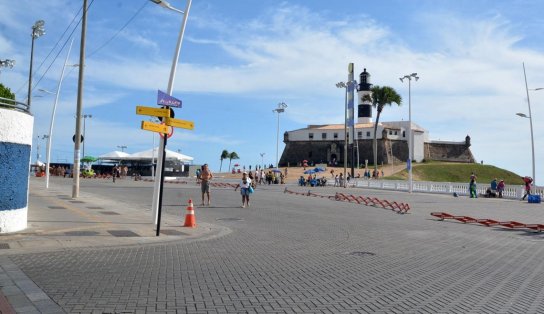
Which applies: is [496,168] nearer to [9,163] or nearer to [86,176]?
[86,176]

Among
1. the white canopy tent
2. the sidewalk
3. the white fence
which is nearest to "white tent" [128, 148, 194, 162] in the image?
the white canopy tent

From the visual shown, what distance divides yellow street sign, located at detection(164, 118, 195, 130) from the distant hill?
230 feet

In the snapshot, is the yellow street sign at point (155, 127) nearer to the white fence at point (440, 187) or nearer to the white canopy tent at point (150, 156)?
the white fence at point (440, 187)

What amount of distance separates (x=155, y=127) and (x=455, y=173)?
89.7 meters

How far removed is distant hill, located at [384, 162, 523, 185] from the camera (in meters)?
89.6

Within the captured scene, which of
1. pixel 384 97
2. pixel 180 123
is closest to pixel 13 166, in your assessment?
pixel 180 123

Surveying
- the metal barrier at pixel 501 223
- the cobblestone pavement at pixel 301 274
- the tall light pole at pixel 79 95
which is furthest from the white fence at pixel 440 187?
the tall light pole at pixel 79 95

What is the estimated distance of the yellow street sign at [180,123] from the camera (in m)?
12.9

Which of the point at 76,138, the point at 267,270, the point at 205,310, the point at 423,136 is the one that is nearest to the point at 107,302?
the point at 205,310

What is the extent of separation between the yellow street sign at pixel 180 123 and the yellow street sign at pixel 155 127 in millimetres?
173

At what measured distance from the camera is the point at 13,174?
452 inches

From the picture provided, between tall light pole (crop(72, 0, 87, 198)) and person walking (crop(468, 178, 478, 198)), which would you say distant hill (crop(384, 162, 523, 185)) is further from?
tall light pole (crop(72, 0, 87, 198))

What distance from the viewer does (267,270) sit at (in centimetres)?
840

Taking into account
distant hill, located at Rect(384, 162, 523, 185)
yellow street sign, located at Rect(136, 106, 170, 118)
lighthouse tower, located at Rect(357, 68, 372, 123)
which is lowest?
yellow street sign, located at Rect(136, 106, 170, 118)
